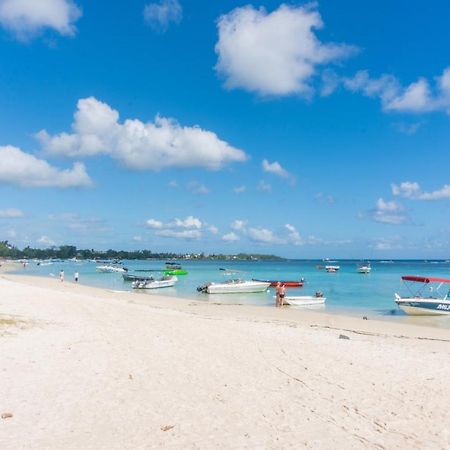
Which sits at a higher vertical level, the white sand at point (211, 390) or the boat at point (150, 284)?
the white sand at point (211, 390)

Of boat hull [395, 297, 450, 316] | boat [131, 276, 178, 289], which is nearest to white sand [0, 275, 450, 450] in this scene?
boat hull [395, 297, 450, 316]

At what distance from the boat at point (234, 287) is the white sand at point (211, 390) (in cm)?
2962

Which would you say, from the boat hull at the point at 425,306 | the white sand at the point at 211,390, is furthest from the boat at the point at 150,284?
the white sand at the point at 211,390

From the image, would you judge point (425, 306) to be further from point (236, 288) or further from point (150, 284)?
point (150, 284)

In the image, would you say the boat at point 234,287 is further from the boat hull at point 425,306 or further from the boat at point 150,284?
the boat hull at point 425,306

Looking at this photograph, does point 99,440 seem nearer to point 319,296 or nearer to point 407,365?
point 407,365

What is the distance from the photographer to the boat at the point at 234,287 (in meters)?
44.9

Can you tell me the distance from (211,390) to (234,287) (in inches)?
1455

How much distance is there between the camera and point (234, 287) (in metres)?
45.5

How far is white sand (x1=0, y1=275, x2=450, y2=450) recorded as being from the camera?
6.53 meters

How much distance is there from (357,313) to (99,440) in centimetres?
2683

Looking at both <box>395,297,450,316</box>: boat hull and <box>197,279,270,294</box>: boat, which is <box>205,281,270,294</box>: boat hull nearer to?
<box>197,279,270,294</box>: boat

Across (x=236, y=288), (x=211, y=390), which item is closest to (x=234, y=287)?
(x=236, y=288)

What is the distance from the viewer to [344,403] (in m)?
8.26
